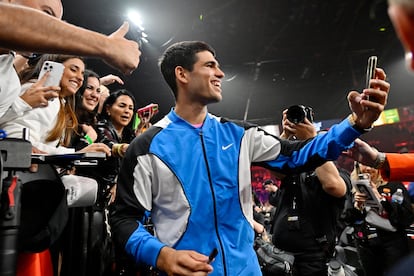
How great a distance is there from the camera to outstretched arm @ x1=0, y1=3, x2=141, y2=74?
81 centimetres

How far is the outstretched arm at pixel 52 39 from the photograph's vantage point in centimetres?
81

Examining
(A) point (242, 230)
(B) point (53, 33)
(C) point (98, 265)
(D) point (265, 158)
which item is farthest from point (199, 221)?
(C) point (98, 265)

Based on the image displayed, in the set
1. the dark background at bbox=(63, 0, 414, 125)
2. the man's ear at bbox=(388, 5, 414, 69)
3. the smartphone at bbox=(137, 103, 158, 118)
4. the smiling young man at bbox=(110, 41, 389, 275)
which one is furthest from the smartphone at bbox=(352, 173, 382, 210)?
the dark background at bbox=(63, 0, 414, 125)

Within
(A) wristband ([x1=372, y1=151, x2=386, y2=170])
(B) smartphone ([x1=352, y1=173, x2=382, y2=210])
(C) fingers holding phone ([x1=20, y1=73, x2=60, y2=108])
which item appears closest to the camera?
(C) fingers holding phone ([x1=20, y1=73, x2=60, y2=108])

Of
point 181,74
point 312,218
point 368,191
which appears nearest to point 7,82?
point 181,74

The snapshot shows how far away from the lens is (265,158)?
1.69 meters

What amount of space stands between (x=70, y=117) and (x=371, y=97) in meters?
1.64

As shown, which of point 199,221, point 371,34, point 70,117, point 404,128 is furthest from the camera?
point 404,128

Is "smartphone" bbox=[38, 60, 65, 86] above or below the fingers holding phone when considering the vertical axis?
above

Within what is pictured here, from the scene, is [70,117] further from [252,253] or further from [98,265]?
[252,253]

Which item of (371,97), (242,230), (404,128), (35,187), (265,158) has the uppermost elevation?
(404,128)

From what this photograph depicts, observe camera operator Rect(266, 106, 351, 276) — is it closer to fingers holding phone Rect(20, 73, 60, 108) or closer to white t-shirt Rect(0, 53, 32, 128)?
fingers holding phone Rect(20, 73, 60, 108)

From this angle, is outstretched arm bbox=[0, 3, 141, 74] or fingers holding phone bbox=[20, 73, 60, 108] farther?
fingers holding phone bbox=[20, 73, 60, 108]

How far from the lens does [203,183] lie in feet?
5.05
